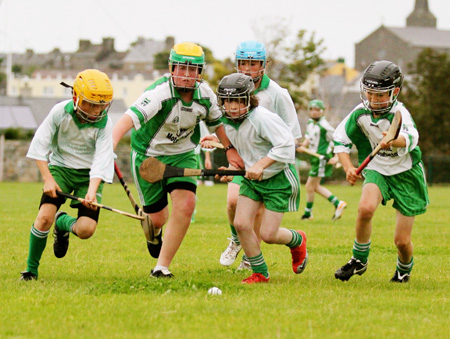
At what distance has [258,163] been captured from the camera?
6391 millimetres

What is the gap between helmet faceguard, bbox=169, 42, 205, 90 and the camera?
21.2 feet

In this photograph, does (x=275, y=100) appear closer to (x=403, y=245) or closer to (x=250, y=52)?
(x=250, y=52)

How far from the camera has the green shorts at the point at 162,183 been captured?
686cm

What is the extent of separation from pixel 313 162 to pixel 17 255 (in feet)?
24.7

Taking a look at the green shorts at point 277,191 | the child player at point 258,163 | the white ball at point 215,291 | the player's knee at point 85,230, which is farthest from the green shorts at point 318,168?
the white ball at point 215,291

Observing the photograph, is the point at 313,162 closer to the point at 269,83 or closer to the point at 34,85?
the point at 269,83

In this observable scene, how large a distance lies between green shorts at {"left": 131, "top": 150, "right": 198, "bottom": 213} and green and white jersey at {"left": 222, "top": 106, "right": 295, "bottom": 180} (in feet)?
1.75

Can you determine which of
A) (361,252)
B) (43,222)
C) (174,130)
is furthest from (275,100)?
(43,222)

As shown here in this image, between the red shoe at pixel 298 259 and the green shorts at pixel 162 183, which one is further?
the red shoe at pixel 298 259

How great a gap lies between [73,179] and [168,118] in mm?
970

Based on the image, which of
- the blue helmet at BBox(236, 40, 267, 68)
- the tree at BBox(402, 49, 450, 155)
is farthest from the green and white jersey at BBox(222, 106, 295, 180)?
the tree at BBox(402, 49, 450, 155)

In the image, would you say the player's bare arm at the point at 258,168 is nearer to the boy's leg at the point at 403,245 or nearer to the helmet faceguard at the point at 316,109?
the boy's leg at the point at 403,245

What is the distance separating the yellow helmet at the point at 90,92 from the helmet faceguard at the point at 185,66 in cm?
56

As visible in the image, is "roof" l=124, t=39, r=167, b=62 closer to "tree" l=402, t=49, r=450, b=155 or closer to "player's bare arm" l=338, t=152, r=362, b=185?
"tree" l=402, t=49, r=450, b=155
